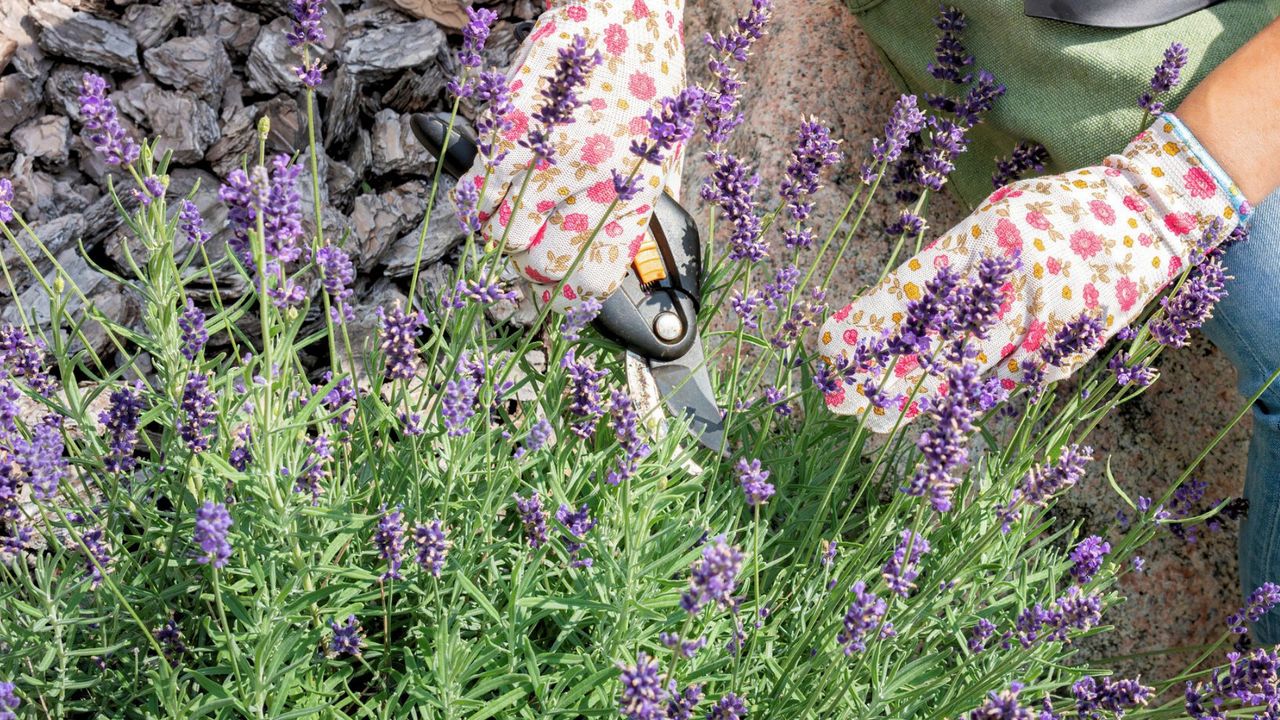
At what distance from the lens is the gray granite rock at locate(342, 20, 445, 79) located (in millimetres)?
2967

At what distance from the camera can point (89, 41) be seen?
273cm

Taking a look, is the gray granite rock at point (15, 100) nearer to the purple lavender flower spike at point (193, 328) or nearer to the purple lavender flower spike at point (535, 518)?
the purple lavender flower spike at point (193, 328)

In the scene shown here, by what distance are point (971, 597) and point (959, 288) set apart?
0.70 m

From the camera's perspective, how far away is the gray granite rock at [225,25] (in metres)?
2.89

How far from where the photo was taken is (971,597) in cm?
189

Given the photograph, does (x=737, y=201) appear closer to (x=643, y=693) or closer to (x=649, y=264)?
(x=649, y=264)

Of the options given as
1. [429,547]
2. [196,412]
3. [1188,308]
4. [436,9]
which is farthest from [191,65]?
[1188,308]

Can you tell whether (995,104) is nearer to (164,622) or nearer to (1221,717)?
(1221,717)

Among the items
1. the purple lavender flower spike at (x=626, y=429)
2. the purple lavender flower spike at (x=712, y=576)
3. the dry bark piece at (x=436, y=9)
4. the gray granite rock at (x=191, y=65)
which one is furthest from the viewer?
the dry bark piece at (x=436, y=9)

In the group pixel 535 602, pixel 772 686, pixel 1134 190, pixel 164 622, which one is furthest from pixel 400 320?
pixel 1134 190

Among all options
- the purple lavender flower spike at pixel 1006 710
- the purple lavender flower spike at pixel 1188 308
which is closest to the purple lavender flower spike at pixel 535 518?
the purple lavender flower spike at pixel 1006 710

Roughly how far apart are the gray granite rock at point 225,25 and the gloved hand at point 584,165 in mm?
1230

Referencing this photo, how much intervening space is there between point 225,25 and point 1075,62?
2.16m

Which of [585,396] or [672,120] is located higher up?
[672,120]
